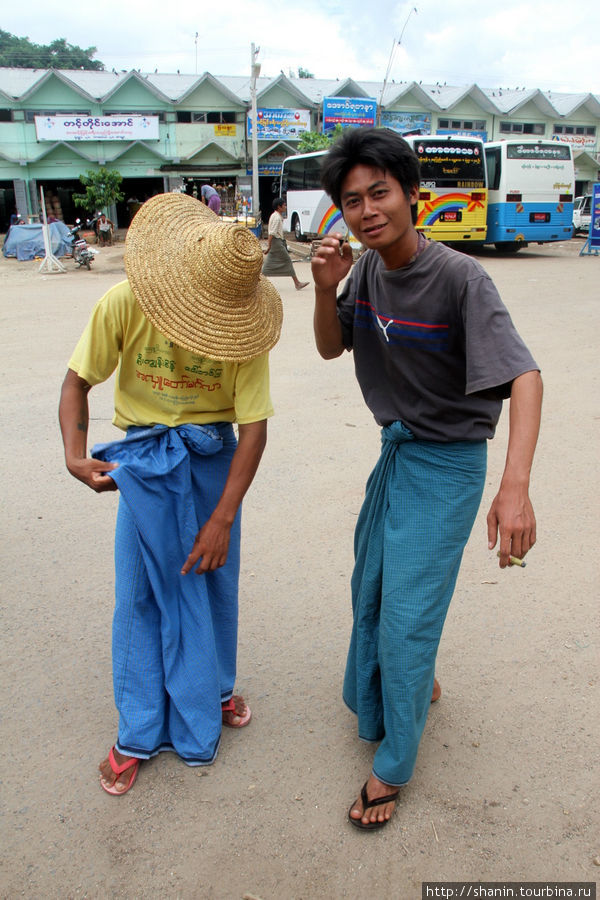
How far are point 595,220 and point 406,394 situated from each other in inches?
715

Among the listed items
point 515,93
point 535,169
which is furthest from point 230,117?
point 535,169

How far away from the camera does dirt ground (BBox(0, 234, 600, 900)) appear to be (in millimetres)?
1884

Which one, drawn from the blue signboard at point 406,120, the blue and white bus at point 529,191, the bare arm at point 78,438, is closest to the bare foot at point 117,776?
the bare arm at point 78,438

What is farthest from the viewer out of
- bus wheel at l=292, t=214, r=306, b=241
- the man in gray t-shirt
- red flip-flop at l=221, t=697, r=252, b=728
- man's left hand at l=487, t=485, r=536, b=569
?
bus wheel at l=292, t=214, r=306, b=241

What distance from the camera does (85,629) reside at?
9.57 feet

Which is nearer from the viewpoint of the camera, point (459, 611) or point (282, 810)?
point (282, 810)

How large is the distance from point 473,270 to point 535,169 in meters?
18.6

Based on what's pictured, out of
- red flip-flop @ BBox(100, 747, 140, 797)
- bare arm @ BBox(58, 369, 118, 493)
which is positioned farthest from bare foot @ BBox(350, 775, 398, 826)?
bare arm @ BBox(58, 369, 118, 493)

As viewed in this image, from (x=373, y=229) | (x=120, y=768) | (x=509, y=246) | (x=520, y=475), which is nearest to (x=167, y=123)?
(x=509, y=246)

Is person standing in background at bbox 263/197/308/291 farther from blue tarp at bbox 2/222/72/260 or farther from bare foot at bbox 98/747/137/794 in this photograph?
bare foot at bbox 98/747/137/794

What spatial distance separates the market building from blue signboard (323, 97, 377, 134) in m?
0.04

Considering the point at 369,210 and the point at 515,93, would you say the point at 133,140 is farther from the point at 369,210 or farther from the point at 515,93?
the point at 369,210

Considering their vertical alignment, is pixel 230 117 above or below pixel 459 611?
above

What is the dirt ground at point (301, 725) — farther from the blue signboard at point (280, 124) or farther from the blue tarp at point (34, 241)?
the blue signboard at point (280, 124)
